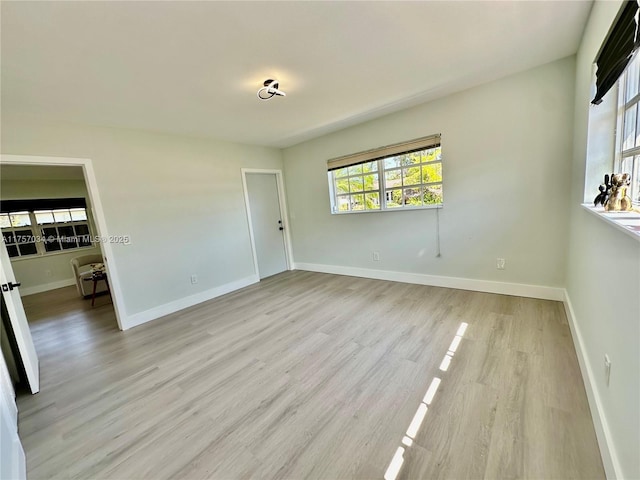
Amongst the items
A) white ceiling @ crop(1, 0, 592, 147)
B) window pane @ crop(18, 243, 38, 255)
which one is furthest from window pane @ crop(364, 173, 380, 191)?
window pane @ crop(18, 243, 38, 255)

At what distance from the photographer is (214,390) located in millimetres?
1925

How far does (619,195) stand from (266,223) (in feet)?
14.5

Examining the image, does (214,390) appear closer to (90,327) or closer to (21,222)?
(90,327)

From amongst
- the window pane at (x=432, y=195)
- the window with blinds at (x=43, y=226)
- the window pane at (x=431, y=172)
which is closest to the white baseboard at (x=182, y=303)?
the window pane at (x=432, y=195)

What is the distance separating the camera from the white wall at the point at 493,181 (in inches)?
102

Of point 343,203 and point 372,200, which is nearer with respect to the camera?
point 372,200

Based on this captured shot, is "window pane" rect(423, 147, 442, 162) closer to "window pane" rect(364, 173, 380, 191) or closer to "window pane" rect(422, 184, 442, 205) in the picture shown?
"window pane" rect(422, 184, 442, 205)

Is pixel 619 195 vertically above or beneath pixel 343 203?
beneath

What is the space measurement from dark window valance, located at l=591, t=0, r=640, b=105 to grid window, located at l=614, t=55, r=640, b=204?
13cm

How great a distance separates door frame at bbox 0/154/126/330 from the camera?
2617mm

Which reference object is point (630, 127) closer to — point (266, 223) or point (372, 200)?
point (372, 200)

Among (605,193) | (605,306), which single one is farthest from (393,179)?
(605,306)

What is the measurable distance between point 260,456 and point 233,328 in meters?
1.69

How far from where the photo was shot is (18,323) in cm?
206
